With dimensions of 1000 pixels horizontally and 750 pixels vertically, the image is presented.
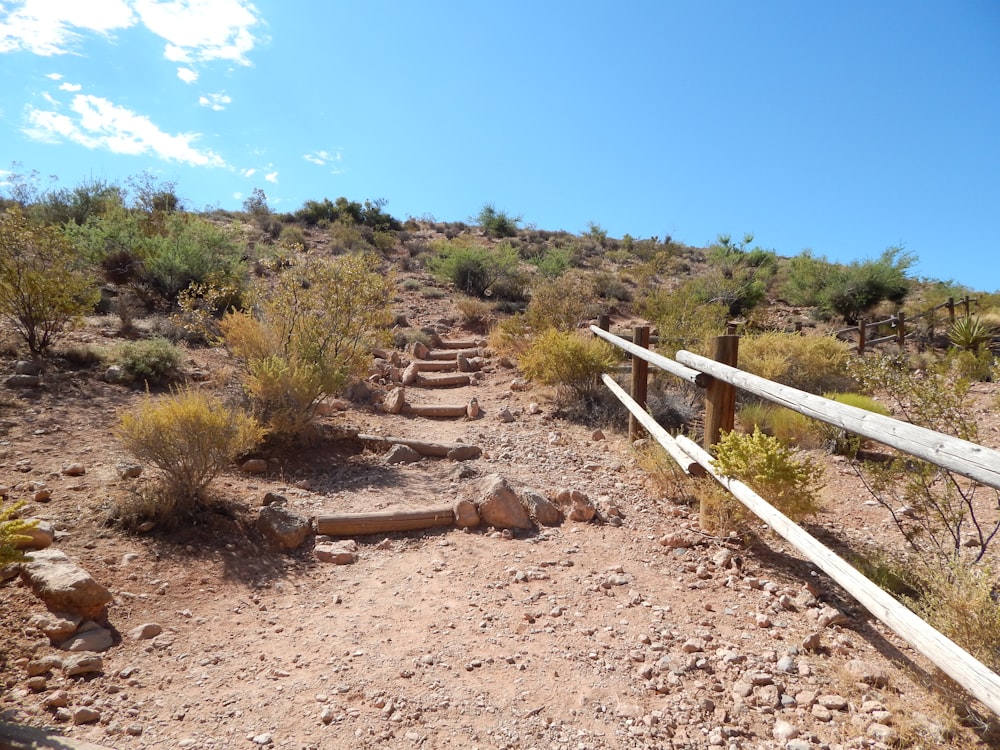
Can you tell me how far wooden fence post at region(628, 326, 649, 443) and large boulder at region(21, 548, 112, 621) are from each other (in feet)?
16.3

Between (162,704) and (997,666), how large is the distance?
3597 mm

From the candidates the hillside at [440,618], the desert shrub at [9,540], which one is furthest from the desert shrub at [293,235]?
the desert shrub at [9,540]

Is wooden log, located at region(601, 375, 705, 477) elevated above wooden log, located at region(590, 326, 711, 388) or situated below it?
below

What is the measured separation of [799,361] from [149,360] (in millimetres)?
9558

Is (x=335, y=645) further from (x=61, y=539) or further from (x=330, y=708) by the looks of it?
(x=61, y=539)

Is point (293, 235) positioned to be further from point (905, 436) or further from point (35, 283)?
point (905, 436)

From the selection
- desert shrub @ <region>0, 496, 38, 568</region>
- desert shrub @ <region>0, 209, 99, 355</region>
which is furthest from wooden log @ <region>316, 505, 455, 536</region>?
desert shrub @ <region>0, 209, 99, 355</region>

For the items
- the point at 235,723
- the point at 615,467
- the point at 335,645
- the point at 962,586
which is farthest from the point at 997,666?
the point at 615,467

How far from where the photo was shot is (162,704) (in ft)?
8.80

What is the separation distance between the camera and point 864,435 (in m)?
2.41

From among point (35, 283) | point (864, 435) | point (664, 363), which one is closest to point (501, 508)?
point (664, 363)

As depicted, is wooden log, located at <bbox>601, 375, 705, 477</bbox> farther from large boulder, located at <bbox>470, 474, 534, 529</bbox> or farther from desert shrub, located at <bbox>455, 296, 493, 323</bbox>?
desert shrub, located at <bbox>455, 296, 493, 323</bbox>

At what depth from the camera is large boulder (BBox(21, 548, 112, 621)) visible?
124 inches

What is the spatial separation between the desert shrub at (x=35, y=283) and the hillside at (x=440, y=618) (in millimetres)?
1392
